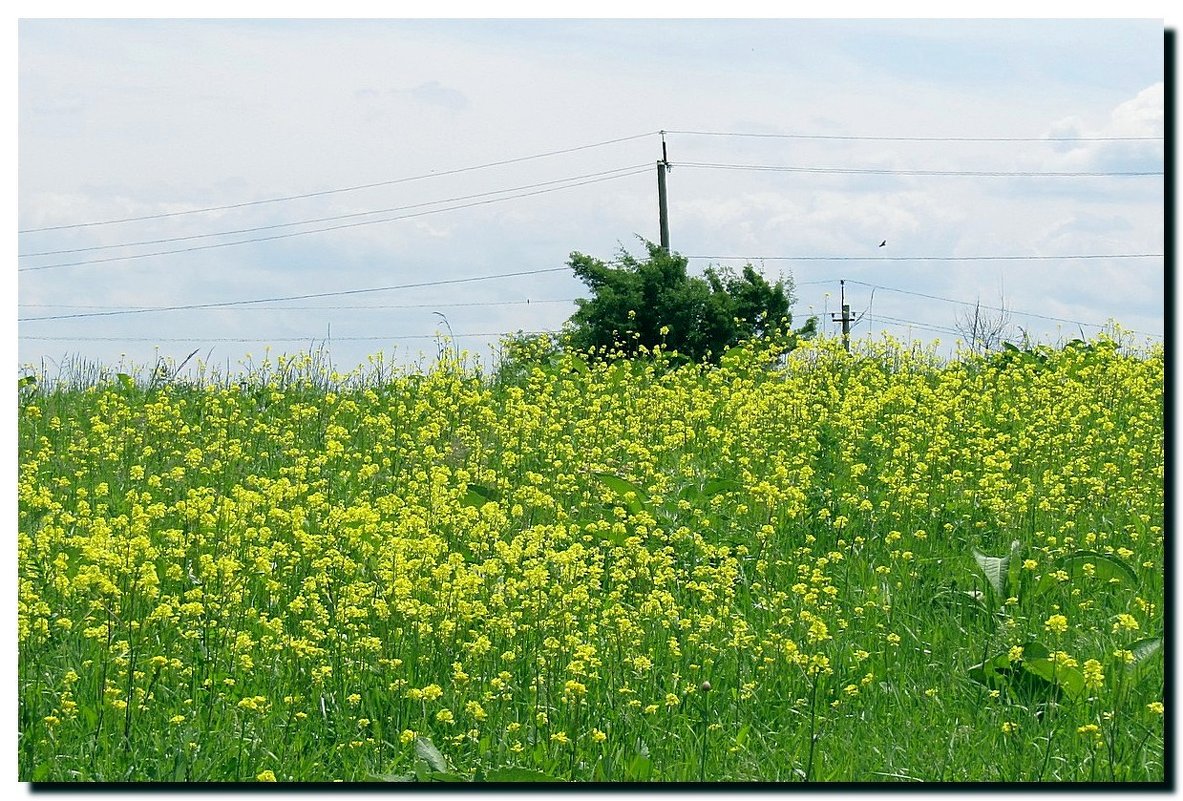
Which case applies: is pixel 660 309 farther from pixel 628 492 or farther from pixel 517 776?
pixel 517 776

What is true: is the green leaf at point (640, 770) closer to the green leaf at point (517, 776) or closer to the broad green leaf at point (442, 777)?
the green leaf at point (517, 776)

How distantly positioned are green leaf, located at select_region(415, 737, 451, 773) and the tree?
361 inches

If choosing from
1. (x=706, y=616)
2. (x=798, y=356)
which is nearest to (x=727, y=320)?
(x=798, y=356)

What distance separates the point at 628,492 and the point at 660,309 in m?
7.76

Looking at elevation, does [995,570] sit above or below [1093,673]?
above

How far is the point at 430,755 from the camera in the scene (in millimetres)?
3479

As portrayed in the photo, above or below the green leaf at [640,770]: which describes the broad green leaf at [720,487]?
above

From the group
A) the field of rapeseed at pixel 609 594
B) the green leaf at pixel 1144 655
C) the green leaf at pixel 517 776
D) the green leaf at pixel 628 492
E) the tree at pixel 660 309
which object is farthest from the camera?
the tree at pixel 660 309

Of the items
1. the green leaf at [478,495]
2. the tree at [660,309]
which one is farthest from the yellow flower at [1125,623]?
the tree at [660,309]

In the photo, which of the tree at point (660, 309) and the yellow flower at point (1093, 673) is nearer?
the yellow flower at point (1093, 673)

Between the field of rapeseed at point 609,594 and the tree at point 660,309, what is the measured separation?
194 inches

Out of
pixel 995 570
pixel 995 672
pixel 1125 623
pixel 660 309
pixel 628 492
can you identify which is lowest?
pixel 995 672

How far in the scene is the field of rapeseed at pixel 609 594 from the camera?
363cm

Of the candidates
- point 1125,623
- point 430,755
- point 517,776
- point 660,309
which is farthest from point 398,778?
point 660,309
